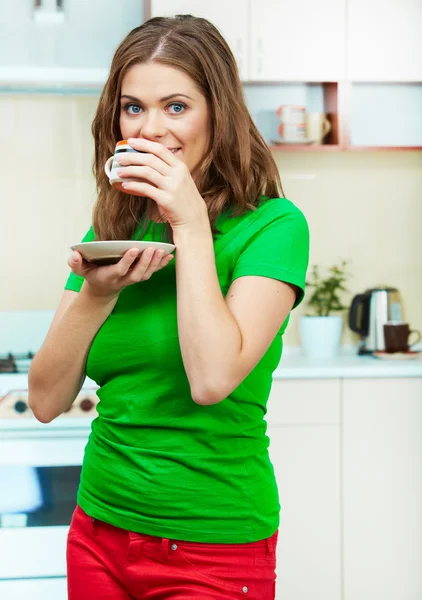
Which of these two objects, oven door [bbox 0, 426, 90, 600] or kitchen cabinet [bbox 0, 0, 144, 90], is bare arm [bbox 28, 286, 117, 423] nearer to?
oven door [bbox 0, 426, 90, 600]

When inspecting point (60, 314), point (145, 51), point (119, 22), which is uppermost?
point (119, 22)

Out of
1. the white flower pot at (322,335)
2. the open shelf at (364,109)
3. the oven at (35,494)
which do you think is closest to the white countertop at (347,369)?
the white flower pot at (322,335)

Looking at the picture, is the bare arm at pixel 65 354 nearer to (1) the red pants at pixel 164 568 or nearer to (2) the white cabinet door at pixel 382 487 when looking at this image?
(1) the red pants at pixel 164 568

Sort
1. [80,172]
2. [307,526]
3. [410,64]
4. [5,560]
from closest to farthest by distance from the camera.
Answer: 1. [5,560]
2. [307,526]
3. [410,64]
4. [80,172]

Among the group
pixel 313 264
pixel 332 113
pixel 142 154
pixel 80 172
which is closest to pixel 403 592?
pixel 313 264

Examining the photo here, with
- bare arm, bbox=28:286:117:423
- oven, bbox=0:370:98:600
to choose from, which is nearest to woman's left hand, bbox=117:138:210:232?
bare arm, bbox=28:286:117:423

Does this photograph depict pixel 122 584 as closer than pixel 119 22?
Yes

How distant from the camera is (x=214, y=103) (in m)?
1.08

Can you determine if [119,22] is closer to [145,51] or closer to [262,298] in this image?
[145,51]

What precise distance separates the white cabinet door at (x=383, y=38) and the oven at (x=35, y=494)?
1.46 m

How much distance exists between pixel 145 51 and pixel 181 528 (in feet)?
1.94

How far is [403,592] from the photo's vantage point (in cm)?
267

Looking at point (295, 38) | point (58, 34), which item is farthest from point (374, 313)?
point (58, 34)

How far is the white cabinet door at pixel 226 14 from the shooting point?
274cm
